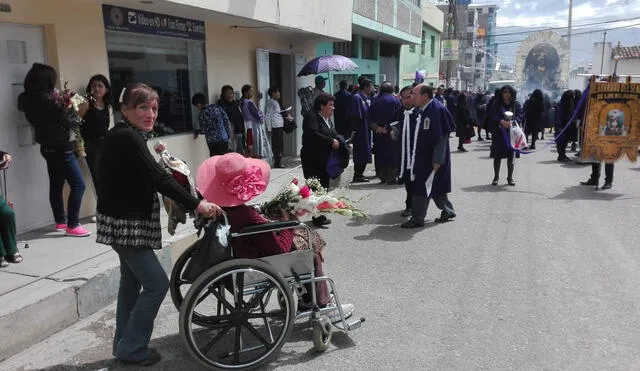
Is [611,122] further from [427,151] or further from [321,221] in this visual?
[321,221]

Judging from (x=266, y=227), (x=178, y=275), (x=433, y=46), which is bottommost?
(x=178, y=275)

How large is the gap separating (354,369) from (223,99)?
246 inches

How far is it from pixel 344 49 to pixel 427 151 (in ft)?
37.0

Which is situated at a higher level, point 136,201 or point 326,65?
point 326,65

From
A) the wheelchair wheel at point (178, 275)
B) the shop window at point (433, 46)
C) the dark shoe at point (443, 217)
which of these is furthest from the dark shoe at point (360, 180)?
the shop window at point (433, 46)

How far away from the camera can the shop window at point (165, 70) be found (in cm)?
670

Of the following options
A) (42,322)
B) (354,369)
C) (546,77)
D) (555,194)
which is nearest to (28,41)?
(42,322)

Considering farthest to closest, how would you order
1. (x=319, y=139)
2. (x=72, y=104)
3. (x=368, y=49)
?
1. (x=368, y=49)
2. (x=319, y=139)
3. (x=72, y=104)

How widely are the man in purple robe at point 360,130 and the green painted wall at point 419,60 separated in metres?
14.9

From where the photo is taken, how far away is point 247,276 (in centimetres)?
306

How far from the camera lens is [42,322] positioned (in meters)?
3.66

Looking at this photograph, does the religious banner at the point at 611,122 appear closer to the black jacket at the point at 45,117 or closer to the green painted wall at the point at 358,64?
the green painted wall at the point at 358,64

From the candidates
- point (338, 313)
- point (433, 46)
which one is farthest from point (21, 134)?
point (433, 46)

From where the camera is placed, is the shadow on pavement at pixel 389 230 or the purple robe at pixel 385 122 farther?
the purple robe at pixel 385 122
